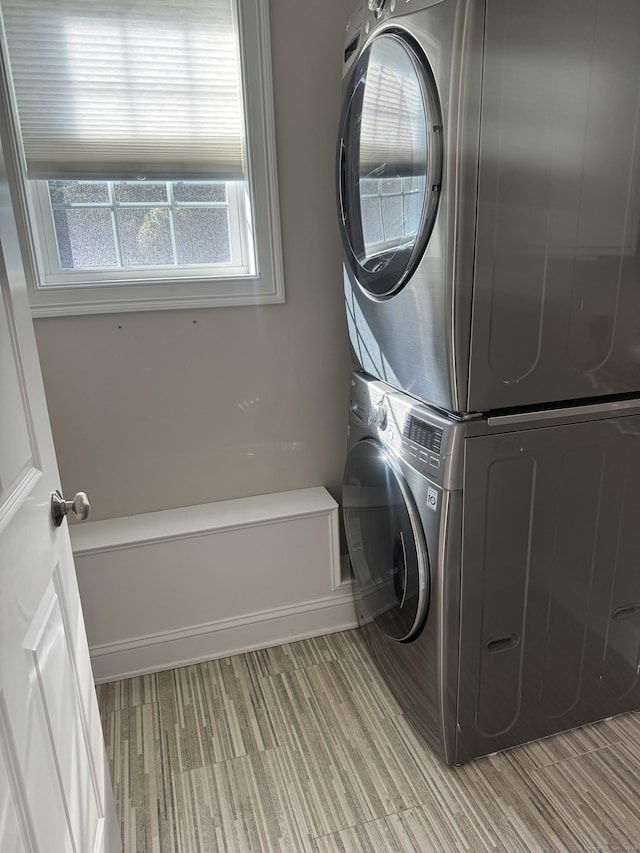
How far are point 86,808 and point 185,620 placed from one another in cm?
86

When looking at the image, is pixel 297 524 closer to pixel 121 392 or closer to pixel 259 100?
pixel 121 392

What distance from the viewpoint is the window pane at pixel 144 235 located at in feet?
6.10

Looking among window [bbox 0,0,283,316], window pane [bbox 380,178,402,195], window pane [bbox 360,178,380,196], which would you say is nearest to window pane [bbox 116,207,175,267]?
window [bbox 0,0,283,316]

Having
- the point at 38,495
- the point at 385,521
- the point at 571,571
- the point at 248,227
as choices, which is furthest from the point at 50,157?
the point at 571,571

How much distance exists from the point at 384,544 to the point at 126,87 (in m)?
1.55

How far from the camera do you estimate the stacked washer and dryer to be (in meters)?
1.12

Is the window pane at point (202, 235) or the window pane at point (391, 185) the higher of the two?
the window pane at point (391, 185)

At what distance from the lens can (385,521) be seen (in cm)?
161

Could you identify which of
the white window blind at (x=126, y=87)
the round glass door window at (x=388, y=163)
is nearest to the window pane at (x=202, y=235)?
the white window blind at (x=126, y=87)

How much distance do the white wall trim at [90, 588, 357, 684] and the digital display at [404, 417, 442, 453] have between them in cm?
91

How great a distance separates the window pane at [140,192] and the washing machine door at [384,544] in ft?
3.40

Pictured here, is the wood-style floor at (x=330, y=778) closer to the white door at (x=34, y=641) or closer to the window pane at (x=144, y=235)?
the white door at (x=34, y=641)

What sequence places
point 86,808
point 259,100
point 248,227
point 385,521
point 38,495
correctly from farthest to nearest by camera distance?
1. point 248,227
2. point 259,100
3. point 385,521
4. point 86,808
5. point 38,495

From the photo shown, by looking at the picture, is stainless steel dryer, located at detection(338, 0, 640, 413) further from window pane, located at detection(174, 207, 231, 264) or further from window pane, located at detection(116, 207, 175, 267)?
window pane, located at detection(116, 207, 175, 267)
